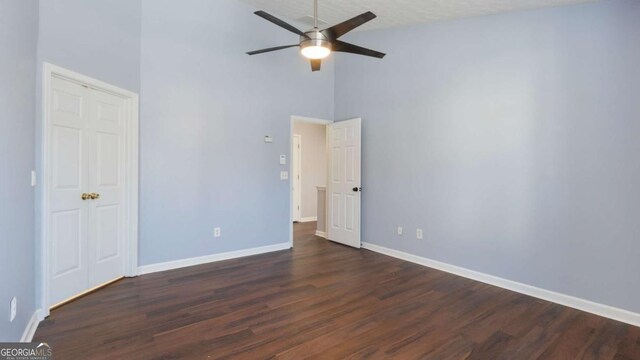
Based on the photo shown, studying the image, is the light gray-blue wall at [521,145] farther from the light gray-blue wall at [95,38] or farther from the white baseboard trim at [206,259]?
the light gray-blue wall at [95,38]

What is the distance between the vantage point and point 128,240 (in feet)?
11.8

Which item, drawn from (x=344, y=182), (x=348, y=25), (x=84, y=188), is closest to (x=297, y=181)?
(x=344, y=182)

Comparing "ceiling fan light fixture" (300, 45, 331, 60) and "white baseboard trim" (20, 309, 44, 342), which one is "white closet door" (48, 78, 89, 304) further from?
"ceiling fan light fixture" (300, 45, 331, 60)

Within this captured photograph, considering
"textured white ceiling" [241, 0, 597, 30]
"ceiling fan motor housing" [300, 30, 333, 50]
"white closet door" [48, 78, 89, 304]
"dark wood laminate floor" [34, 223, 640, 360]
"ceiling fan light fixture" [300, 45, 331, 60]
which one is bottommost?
"dark wood laminate floor" [34, 223, 640, 360]

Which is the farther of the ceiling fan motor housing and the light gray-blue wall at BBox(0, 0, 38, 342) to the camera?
the ceiling fan motor housing

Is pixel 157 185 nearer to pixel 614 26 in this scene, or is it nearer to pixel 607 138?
Answer: pixel 607 138

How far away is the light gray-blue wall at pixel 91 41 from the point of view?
8.38ft

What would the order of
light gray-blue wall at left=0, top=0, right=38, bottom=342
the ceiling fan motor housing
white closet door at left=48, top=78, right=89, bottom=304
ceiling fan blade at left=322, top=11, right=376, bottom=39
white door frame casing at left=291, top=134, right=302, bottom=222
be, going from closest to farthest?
light gray-blue wall at left=0, top=0, right=38, bottom=342
ceiling fan blade at left=322, top=11, right=376, bottom=39
the ceiling fan motor housing
white closet door at left=48, top=78, right=89, bottom=304
white door frame casing at left=291, top=134, right=302, bottom=222

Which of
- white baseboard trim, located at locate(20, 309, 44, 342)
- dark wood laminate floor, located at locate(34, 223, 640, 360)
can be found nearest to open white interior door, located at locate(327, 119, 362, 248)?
dark wood laminate floor, located at locate(34, 223, 640, 360)

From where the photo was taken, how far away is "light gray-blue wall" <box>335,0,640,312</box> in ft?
8.89

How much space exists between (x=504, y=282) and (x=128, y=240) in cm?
437

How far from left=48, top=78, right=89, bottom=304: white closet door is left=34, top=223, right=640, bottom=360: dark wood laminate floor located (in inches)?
10.7

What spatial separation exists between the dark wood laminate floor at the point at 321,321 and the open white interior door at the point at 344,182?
4.73 feet

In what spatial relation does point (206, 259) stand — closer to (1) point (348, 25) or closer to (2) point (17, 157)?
(2) point (17, 157)
